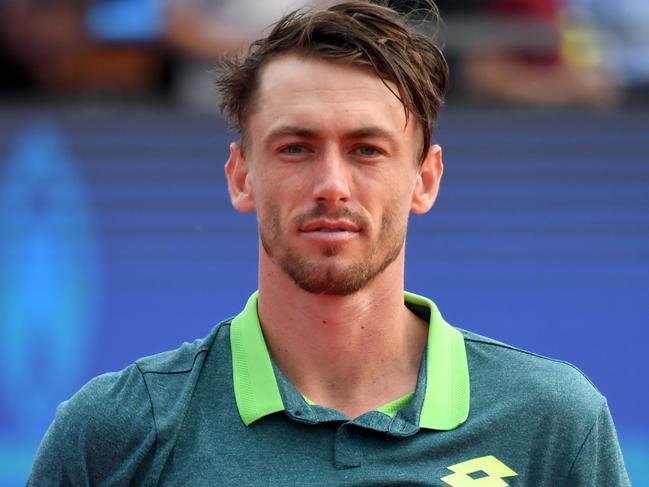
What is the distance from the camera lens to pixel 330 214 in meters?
2.63

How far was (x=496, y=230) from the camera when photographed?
21.1 feet

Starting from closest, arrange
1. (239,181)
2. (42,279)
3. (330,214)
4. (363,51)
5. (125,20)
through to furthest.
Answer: (330,214)
(363,51)
(239,181)
(42,279)
(125,20)

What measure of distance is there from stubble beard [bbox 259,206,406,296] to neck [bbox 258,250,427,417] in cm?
4

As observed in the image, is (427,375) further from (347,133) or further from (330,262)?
(347,133)

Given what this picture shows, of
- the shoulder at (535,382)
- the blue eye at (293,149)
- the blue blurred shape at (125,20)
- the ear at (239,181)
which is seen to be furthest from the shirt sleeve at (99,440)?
the blue blurred shape at (125,20)

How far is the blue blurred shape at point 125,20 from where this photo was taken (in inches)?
248

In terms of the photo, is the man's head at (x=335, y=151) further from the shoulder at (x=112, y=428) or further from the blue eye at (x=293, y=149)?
the shoulder at (x=112, y=428)

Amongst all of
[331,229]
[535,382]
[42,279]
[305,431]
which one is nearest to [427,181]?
[331,229]

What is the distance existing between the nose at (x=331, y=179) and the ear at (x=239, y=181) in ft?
0.77

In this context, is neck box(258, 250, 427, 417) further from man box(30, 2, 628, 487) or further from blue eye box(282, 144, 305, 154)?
blue eye box(282, 144, 305, 154)

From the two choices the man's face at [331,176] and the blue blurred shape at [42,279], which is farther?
the blue blurred shape at [42,279]

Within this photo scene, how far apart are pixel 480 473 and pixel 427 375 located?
25cm

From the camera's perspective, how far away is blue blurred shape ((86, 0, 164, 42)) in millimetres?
6305

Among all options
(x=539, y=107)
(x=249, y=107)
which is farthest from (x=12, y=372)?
(x=249, y=107)
